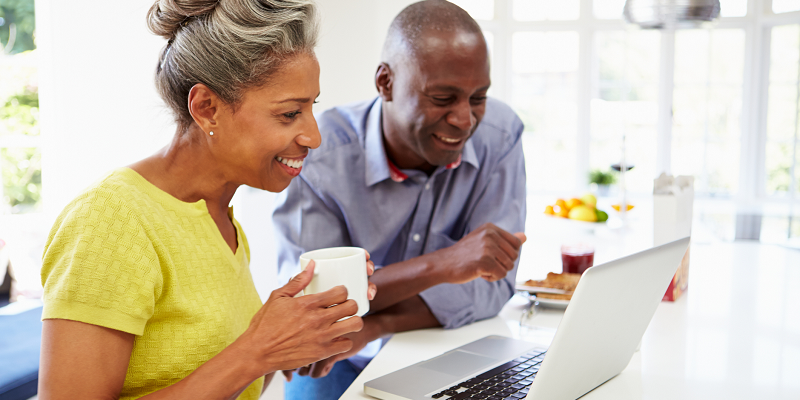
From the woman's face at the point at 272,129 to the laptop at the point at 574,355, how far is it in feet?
1.32

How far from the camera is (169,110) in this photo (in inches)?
44.1

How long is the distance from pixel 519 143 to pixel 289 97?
0.94m

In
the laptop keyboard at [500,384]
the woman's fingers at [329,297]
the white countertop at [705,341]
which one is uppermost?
the woman's fingers at [329,297]

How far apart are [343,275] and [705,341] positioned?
836 millimetres

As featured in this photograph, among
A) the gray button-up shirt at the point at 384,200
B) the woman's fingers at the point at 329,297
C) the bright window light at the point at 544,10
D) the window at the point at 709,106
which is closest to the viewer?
the woman's fingers at the point at 329,297

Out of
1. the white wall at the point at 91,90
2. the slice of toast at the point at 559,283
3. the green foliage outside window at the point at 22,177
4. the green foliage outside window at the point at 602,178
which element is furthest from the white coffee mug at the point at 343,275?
the green foliage outside window at the point at 602,178

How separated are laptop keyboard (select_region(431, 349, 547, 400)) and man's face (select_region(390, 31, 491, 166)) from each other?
1.86 ft

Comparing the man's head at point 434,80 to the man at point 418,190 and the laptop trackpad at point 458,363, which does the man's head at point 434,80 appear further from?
the laptop trackpad at point 458,363

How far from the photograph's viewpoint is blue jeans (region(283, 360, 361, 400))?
5.14ft

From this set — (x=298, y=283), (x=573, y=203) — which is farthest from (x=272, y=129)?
Answer: (x=573, y=203)

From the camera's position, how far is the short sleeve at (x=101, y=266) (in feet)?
2.76

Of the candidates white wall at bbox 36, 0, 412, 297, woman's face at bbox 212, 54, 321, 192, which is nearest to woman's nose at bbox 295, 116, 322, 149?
woman's face at bbox 212, 54, 321, 192

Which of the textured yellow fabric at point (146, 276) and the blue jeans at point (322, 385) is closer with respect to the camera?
the textured yellow fabric at point (146, 276)

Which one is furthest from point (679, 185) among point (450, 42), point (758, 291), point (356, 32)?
point (356, 32)
